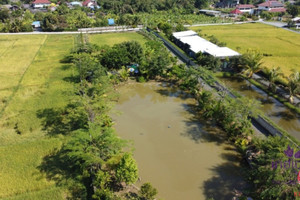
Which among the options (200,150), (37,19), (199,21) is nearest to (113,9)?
(37,19)

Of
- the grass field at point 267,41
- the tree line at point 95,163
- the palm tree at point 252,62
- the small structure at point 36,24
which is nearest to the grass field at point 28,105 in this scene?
the tree line at point 95,163

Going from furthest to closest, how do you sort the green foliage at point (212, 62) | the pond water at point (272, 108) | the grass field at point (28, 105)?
the green foliage at point (212, 62) → the pond water at point (272, 108) → the grass field at point (28, 105)

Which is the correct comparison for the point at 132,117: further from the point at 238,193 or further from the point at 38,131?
the point at 238,193

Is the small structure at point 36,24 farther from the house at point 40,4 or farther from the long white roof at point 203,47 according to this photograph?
the long white roof at point 203,47

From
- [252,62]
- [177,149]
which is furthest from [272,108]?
[177,149]

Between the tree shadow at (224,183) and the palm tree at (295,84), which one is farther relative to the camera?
the palm tree at (295,84)

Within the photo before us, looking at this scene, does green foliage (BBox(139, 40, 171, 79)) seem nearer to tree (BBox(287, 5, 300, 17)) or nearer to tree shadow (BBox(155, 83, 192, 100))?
tree shadow (BBox(155, 83, 192, 100))

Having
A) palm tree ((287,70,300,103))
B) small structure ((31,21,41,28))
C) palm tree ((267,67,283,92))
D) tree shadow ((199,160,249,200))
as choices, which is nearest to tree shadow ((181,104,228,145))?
tree shadow ((199,160,249,200))
